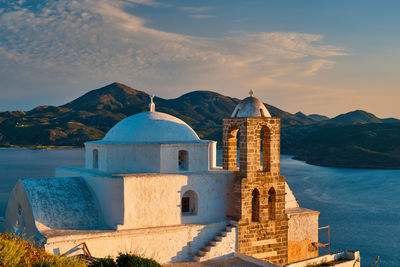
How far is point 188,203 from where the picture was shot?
13711 mm

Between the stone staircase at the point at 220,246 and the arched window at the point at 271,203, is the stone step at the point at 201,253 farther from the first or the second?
Answer: the arched window at the point at 271,203

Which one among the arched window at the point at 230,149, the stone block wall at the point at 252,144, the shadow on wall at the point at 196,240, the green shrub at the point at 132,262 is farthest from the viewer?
the arched window at the point at 230,149

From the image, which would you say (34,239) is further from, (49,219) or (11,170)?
(11,170)

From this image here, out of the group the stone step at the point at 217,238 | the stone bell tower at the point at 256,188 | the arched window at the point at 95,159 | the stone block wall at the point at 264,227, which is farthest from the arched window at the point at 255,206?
the arched window at the point at 95,159

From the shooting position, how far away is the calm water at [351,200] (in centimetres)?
2889

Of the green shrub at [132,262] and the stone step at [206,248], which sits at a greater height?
the green shrub at [132,262]

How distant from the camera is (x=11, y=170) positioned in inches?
2581

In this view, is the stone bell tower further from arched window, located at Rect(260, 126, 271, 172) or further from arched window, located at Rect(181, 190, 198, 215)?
arched window, located at Rect(181, 190, 198, 215)

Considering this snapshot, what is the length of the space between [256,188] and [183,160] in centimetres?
262

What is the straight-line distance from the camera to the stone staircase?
1289cm

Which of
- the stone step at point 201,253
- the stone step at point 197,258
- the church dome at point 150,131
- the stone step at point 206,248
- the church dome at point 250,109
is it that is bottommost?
the stone step at point 197,258

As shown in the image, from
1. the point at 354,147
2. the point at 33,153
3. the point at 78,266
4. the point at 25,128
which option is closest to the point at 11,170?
the point at 33,153

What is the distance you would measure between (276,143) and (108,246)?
658 centimetres

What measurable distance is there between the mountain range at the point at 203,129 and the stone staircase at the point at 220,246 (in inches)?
2400
